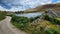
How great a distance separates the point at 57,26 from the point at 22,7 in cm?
142

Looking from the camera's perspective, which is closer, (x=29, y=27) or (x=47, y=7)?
(x=29, y=27)

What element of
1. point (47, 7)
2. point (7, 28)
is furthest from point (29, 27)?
point (47, 7)

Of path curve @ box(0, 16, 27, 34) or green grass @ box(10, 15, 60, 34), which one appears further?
path curve @ box(0, 16, 27, 34)

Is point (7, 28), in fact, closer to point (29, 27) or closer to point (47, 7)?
point (29, 27)

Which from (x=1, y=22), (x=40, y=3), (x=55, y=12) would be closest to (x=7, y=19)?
(x=1, y=22)

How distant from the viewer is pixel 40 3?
6.54 metres

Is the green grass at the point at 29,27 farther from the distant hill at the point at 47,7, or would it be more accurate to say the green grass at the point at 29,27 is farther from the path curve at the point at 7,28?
the distant hill at the point at 47,7

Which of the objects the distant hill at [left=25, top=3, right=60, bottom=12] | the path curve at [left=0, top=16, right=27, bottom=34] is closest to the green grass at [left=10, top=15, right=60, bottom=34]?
the path curve at [left=0, top=16, right=27, bottom=34]

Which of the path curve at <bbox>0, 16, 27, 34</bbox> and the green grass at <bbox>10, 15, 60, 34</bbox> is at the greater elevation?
the green grass at <bbox>10, 15, 60, 34</bbox>

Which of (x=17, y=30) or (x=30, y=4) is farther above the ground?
(x=30, y=4)

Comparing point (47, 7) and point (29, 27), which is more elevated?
point (47, 7)

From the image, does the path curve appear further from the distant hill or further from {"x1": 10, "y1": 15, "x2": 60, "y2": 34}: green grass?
A: the distant hill

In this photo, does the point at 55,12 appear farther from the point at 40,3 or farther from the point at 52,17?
the point at 40,3

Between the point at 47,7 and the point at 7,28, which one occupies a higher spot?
the point at 47,7
